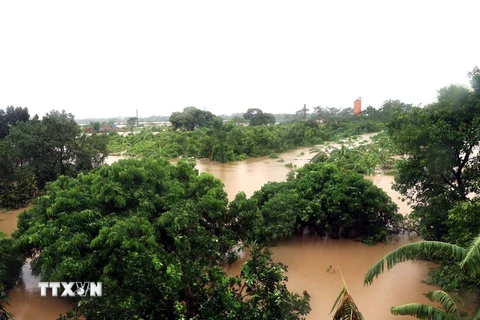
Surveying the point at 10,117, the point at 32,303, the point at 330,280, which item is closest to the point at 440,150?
the point at 330,280

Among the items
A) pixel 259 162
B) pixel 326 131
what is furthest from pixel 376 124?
pixel 259 162

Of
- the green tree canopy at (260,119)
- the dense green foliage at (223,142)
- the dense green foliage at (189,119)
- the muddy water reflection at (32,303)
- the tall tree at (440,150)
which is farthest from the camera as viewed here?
the green tree canopy at (260,119)

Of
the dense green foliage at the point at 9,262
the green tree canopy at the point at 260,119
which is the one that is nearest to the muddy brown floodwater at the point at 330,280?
the dense green foliage at the point at 9,262

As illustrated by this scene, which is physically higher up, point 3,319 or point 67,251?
point 67,251

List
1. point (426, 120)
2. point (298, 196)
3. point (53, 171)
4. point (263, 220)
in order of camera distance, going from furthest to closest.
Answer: point (53, 171)
point (298, 196)
point (263, 220)
point (426, 120)

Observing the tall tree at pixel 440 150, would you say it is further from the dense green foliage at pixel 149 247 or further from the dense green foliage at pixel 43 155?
the dense green foliage at pixel 43 155

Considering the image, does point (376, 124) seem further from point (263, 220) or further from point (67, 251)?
point (67, 251)
